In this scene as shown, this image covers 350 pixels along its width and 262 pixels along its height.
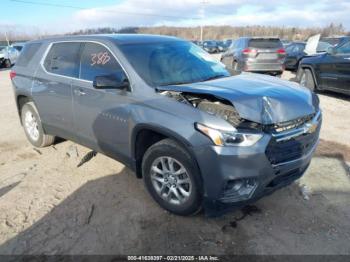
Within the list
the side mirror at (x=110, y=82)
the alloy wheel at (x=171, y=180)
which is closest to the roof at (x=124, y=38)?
the side mirror at (x=110, y=82)

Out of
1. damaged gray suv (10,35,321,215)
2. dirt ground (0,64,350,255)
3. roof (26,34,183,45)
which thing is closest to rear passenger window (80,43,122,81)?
damaged gray suv (10,35,321,215)

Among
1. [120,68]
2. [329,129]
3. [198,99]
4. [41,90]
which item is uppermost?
[120,68]

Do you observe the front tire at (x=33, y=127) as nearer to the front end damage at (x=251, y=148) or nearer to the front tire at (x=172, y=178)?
the front tire at (x=172, y=178)

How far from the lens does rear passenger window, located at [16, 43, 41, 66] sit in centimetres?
508

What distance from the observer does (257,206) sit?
355cm

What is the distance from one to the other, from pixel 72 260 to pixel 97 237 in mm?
344

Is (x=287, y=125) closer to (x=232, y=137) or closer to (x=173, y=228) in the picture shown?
(x=232, y=137)

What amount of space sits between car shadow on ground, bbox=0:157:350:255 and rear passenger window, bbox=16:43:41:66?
2.63 m

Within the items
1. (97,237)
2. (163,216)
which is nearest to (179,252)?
(163,216)

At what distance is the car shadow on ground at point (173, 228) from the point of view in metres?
2.90

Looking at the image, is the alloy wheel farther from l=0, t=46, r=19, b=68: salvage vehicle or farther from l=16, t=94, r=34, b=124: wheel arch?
l=0, t=46, r=19, b=68: salvage vehicle

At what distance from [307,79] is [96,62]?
7.76 metres

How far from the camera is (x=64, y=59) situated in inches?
175

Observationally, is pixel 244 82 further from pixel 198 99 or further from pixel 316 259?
pixel 316 259
